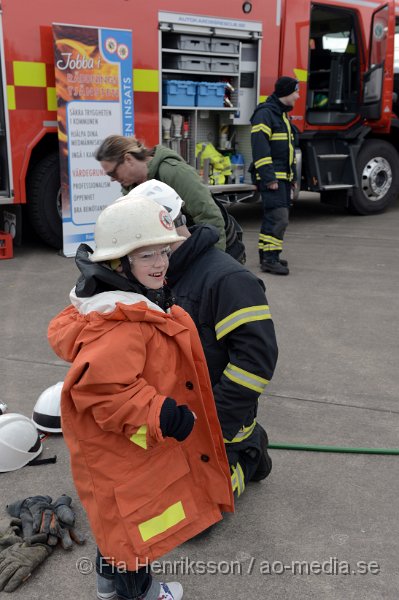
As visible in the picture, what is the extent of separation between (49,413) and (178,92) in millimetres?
5310

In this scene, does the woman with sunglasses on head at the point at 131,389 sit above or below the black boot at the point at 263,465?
above

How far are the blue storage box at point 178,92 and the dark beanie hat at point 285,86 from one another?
6.01 feet

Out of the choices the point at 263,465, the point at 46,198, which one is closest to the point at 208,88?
the point at 46,198

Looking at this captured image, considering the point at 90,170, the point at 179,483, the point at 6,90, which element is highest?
the point at 6,90

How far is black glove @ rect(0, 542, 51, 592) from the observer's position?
226 centimetres

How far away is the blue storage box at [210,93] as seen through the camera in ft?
25.7

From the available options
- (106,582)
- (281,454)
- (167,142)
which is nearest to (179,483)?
(106,582)

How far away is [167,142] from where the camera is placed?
25.9ft

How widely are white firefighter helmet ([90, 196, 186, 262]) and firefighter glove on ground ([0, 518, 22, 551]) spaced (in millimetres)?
1213

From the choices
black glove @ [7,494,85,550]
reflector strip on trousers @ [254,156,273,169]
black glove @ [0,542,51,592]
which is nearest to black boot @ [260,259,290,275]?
reflector strip on trousers @ [254,156,273,169]

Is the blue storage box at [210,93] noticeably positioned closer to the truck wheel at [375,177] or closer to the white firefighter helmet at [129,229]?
the truck wheel at [375,177]

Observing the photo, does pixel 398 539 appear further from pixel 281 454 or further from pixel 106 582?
pixel 106 582

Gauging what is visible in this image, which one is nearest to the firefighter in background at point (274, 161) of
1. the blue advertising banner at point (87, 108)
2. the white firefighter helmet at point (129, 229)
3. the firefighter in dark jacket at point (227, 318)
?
the blue advertising banner at point (87, 108)

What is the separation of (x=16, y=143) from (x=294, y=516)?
5.15 metres
